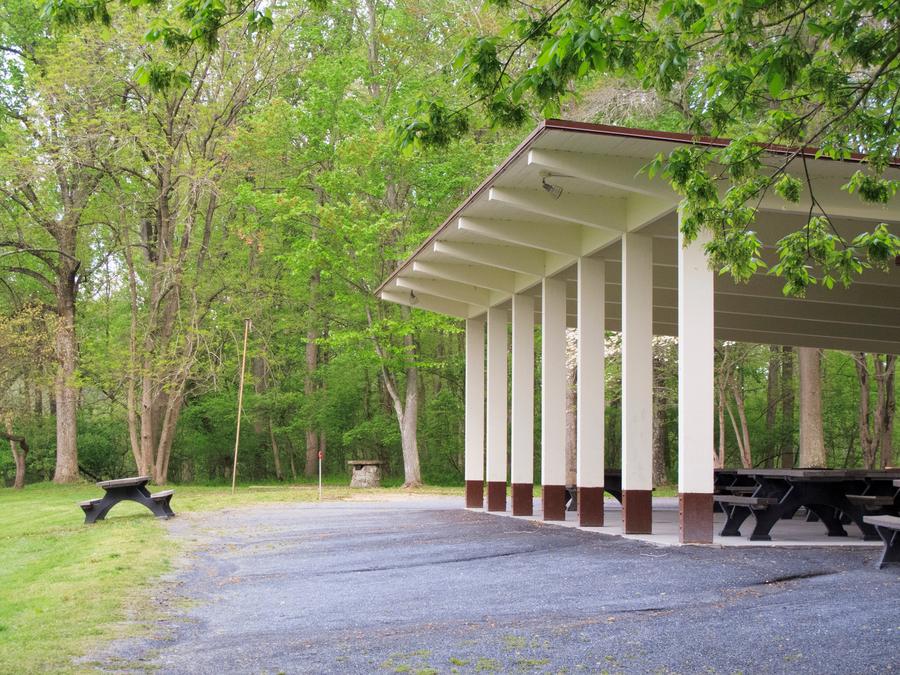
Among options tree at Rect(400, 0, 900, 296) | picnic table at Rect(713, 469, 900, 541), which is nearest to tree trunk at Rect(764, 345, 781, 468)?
picnic table at Rect(713, 469, 900, 541)

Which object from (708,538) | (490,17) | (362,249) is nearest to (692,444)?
(708,538)

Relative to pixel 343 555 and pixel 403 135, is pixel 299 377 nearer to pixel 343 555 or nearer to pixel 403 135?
pixel 343 555

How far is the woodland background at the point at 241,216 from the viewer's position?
26.2 metres

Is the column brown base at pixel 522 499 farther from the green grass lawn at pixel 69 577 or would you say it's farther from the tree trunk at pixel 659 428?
the tree trunk at pixel 659 428

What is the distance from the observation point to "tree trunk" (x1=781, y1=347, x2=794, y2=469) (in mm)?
33344

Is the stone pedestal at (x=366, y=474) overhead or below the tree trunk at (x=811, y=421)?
below

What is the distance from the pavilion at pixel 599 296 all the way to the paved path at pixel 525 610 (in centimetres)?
161

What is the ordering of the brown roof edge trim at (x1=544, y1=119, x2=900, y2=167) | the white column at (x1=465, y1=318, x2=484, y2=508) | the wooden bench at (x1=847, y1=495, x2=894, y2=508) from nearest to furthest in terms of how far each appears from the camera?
the brown roof edge trim at (x1=544, y1=119, x2=900, y2=167), the wooden bench at (x1=847, y1=495, x2=894, y2=508), the white column at (x1=465, y1=318, x2=484, y2=508)

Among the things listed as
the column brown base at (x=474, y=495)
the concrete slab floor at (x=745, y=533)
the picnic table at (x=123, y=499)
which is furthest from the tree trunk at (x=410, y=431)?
the concrete slab floor at (x=745, y=533)

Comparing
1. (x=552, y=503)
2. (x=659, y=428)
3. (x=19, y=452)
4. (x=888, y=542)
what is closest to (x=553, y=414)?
(x=552, y=503)

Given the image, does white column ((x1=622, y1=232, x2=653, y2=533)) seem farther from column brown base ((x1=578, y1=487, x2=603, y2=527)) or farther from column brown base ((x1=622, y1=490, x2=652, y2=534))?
column brown base ((x1=578, y1=487, x2=603, y2=527))

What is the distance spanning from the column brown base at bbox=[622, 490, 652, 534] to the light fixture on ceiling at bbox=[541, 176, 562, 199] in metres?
3.29

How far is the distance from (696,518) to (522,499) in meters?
5.89

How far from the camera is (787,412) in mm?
35250
